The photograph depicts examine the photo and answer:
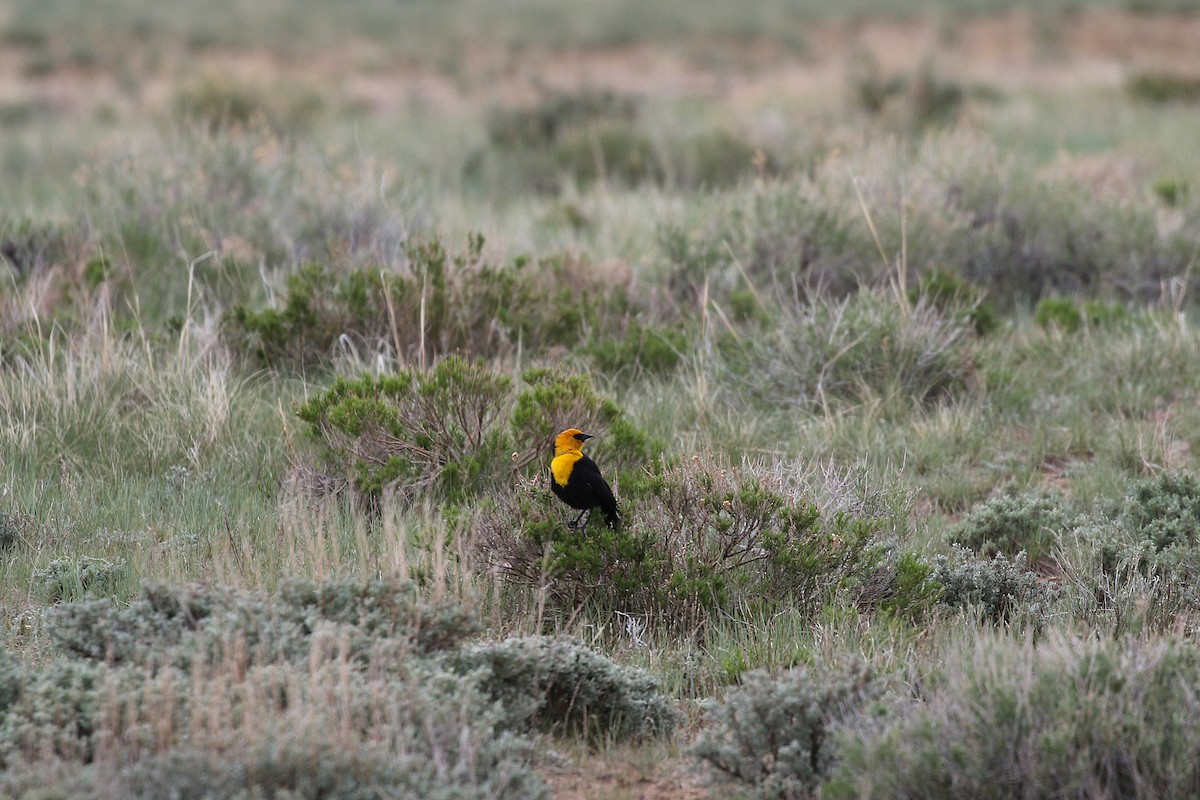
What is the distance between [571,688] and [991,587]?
1665mm

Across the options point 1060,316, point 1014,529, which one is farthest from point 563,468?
point 1060,316

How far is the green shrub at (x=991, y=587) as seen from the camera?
13.5 ft

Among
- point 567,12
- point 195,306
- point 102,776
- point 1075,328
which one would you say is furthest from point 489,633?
point 567,12

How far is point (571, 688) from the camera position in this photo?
3.39 metres

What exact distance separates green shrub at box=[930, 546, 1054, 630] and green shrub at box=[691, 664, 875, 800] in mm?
1065

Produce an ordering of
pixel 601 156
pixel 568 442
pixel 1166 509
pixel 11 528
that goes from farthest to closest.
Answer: pixel 601 156 → pixel 1166 509 → pixel 11 528 → pixel 568 442

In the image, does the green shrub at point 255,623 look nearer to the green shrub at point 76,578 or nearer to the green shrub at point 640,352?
the green shrub at point 76,578

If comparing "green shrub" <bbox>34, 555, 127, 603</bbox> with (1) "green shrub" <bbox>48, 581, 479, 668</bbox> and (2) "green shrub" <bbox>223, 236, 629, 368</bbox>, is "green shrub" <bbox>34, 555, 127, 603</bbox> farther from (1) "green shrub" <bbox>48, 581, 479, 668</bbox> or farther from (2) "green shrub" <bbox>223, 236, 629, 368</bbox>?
(2) "green shrub" <bbox>223, 236, 629, 368</bbox>

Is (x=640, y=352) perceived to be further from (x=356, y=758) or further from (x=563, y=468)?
(x=356, y=758)

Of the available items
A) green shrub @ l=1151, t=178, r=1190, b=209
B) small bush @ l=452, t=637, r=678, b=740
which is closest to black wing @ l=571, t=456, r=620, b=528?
small bush @ l=452, t=637, r=678, b=740

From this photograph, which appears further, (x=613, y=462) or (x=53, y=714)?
(x=613, y=462)

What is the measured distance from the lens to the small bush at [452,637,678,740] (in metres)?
3.30

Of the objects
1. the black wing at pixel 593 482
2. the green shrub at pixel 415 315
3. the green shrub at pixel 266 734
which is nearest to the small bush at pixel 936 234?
the green shrub at pixel 415 315

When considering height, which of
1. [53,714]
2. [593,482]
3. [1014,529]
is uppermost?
[593,482]
